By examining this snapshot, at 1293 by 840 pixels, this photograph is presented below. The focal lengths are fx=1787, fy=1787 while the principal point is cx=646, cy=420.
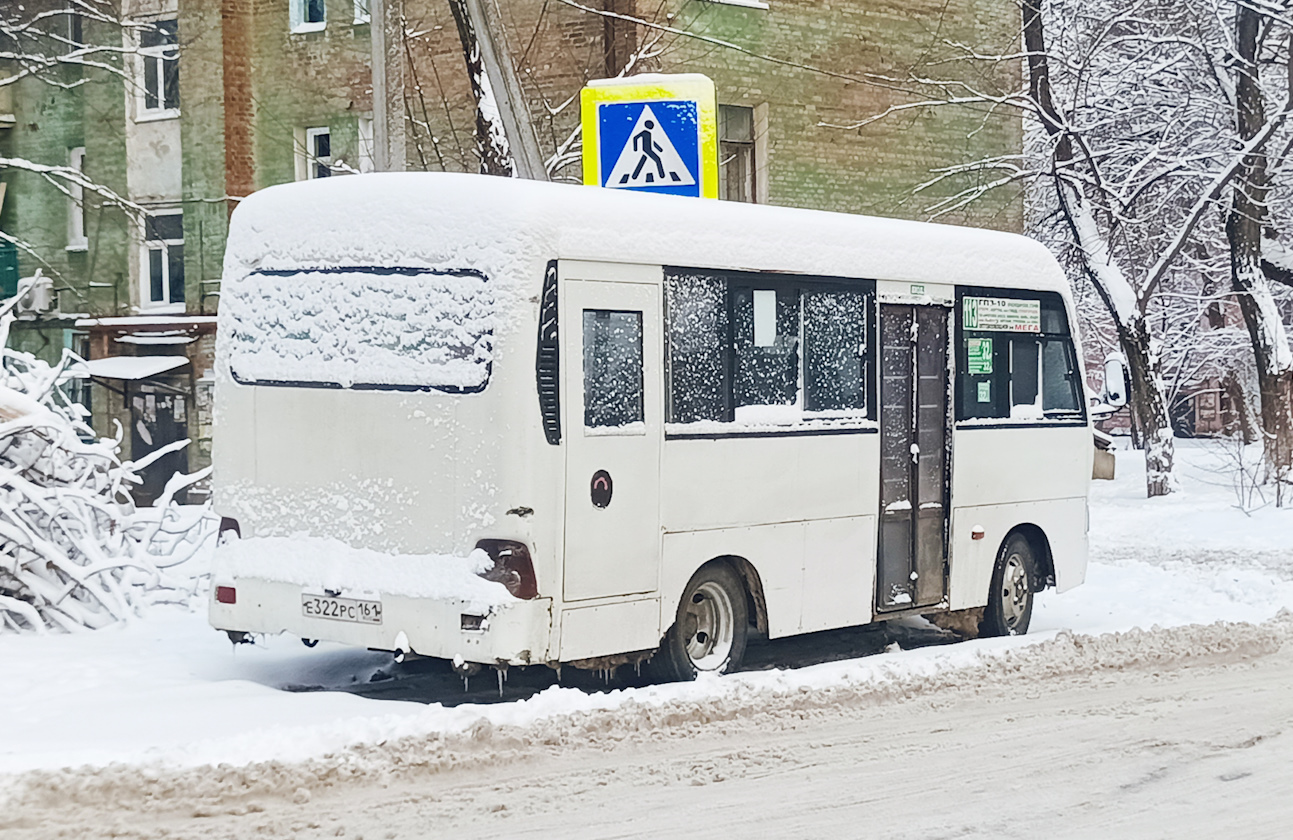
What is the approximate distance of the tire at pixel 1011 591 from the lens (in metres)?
12.4

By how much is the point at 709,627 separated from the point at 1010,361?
11.8ft

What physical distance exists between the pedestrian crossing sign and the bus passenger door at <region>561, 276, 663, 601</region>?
111 inches

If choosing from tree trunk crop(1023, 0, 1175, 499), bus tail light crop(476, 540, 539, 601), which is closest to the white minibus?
bus tail light crop(476, 540, 539, 601)

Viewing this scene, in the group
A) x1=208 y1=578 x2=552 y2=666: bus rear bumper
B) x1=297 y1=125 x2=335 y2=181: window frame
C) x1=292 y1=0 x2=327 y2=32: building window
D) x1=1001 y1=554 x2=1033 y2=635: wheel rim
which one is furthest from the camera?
x1=292 y1=0 x2=327 y2=32: building window

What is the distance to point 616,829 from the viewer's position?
664 centimetres

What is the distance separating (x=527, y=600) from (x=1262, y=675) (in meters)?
4.71

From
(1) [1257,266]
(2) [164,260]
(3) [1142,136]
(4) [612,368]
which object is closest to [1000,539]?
(4) [612,368]

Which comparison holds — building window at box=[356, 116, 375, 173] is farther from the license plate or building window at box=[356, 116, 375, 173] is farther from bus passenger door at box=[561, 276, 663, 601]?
the license plate

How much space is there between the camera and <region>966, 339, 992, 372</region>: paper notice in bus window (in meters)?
12.0

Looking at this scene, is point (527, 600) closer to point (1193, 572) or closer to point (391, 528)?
point (391, 528)

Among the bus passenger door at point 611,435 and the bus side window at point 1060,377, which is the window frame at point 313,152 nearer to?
the bus side window at point 1060,377

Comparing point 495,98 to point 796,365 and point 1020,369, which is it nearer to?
point 1020,369

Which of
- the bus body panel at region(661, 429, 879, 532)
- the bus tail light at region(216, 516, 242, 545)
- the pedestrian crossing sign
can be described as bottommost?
the bus tail light at region(216, 516, 242, 545)

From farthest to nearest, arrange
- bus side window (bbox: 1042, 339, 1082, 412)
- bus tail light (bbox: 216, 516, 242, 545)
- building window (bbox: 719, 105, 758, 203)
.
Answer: building window (bbox: 719, 105, 758, 203), bus side window (bbox: 1042, 339, 1082, 412), bus tail light (bbox: 216, 516, 242, 545)
